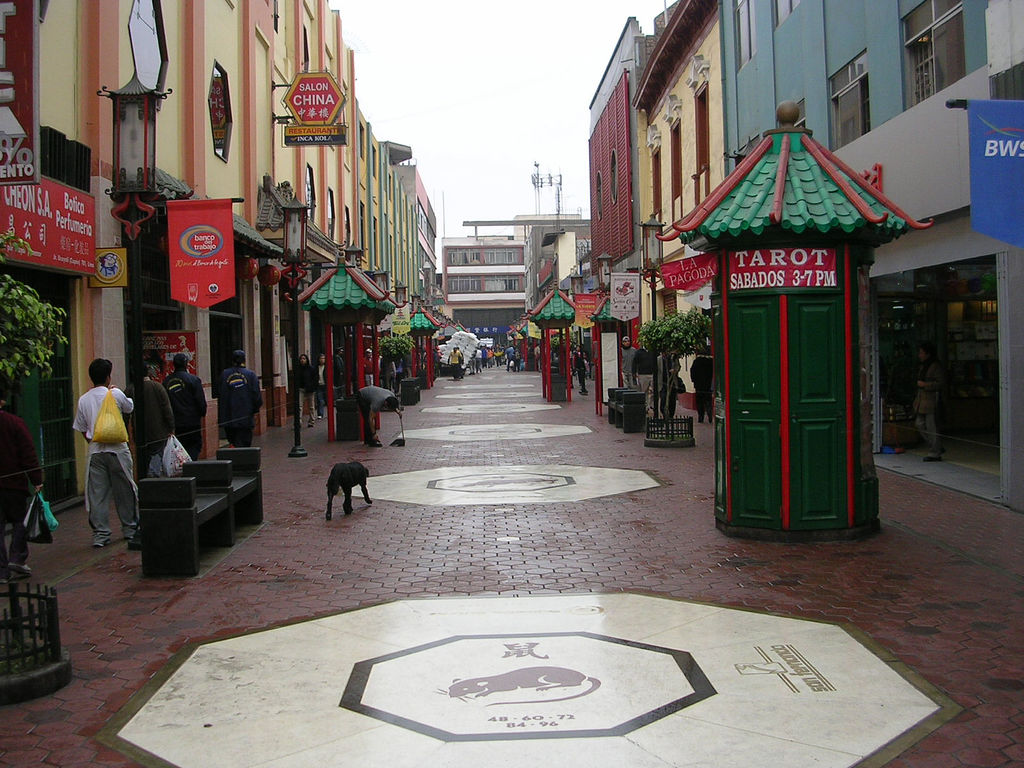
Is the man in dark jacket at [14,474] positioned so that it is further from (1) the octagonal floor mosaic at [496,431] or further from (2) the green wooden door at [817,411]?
(1) the octagonal floor mosaic at [496,431]

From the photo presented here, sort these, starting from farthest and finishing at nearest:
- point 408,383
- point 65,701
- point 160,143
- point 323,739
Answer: point 408,383 < point 160,143 < point 65,701 < point 323,739

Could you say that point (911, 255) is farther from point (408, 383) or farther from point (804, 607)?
point (408, 383)

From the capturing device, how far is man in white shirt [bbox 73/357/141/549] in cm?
864

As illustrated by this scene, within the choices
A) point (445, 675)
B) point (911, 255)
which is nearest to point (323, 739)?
point (445, 675)

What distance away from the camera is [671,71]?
26891 mm

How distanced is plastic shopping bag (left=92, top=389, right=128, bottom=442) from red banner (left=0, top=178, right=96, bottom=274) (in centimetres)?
171

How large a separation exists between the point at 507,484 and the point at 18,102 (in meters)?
7.85

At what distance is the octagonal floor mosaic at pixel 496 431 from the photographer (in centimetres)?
1897

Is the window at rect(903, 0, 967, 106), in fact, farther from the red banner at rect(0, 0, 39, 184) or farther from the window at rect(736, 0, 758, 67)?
the red banner at rect(0, 0, 39, 184)

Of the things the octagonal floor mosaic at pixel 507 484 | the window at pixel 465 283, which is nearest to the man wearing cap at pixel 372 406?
the octagonal floor mosaic at pixel 507 484

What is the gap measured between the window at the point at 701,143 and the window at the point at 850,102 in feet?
26.4

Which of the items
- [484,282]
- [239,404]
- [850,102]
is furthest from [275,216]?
[484,282]

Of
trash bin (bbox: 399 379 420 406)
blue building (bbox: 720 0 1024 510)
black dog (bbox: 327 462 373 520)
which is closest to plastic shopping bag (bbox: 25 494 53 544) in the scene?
black dog (bbox: 327 462 373 520)

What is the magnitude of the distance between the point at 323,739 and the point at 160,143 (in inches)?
497
